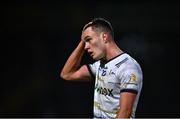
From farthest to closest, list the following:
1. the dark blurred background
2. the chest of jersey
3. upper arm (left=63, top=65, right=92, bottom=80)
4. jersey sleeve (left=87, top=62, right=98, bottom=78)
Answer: the dark blurred background → upper arm (left=63, top=65, right=92, bottom=80) → jersey sleeve (left=87, top=62, right=98, bottom=78) → the chest of jersey

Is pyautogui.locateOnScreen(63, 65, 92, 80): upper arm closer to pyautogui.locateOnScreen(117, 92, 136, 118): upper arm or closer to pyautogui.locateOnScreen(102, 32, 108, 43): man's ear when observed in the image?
pyautogui.locateOnScreen(102, 32, 108, 43): man's ear

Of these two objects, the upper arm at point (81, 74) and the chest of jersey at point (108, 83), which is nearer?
the chest of jersey at point (108, 83)

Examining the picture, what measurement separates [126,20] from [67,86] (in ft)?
4.88

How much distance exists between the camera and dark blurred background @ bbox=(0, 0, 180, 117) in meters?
9.63

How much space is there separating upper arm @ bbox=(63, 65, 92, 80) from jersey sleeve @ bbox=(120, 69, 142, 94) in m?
0.82

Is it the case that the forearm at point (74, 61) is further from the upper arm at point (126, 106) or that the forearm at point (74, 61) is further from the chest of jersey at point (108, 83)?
the upper arm at point (126, 106)

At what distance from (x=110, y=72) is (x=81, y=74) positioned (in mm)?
747

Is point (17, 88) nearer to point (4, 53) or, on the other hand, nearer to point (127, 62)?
point (4, 53)

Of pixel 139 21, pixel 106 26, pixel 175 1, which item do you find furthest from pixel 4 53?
pixel 106 26

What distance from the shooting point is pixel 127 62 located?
4.91 meters

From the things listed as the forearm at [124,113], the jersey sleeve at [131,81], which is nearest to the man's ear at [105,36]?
the jersey sleeve at [131,81]

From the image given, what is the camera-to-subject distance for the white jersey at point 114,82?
480 cm

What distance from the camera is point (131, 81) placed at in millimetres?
4781

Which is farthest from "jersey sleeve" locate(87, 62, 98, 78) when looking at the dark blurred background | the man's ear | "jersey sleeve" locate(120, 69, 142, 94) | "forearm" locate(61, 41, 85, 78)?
the dark blurred background
